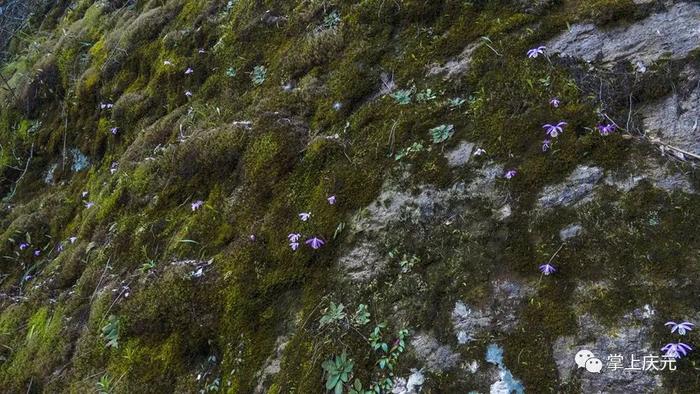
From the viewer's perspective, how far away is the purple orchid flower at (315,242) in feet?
11.1

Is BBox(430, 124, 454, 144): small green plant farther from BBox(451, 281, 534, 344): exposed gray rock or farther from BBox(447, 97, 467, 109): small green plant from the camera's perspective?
BBox(451, 281, 534, 344): exposed gray rock

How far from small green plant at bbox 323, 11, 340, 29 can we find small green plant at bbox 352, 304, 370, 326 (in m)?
2.90

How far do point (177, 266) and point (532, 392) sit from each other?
9.03 feet

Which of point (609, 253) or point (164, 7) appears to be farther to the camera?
point (164, 7)

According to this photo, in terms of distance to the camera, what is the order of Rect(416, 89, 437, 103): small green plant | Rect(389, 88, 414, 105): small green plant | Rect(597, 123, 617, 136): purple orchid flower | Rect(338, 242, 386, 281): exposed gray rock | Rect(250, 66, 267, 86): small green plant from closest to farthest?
Rect(597, 123, 617, 136): purple orchid flower → Rect(338, 242, 386, 281): exposed gray rock → Rect(416, 89, 437, 103): small green plant → Rect(389, 88, 414, 105): small green plant → Rect(250, 66, 267, 86): small green plant

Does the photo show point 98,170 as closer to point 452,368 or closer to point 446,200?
point 446,200

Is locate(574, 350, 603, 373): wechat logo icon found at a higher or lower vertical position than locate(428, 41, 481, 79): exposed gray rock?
lower

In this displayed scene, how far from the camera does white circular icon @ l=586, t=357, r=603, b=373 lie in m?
2.30

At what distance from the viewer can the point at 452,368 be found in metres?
2.61

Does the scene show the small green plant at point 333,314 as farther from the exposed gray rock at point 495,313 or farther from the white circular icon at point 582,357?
the white circular icon at point 582,357

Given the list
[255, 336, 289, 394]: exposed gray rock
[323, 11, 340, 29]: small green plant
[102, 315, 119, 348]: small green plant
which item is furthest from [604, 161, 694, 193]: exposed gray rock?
[102, 315, 119, 348]: small green plant

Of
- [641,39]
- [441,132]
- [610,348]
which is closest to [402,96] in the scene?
[441,132]

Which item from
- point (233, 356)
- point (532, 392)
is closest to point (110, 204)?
point (233, 356)

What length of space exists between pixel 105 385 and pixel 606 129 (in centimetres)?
386
